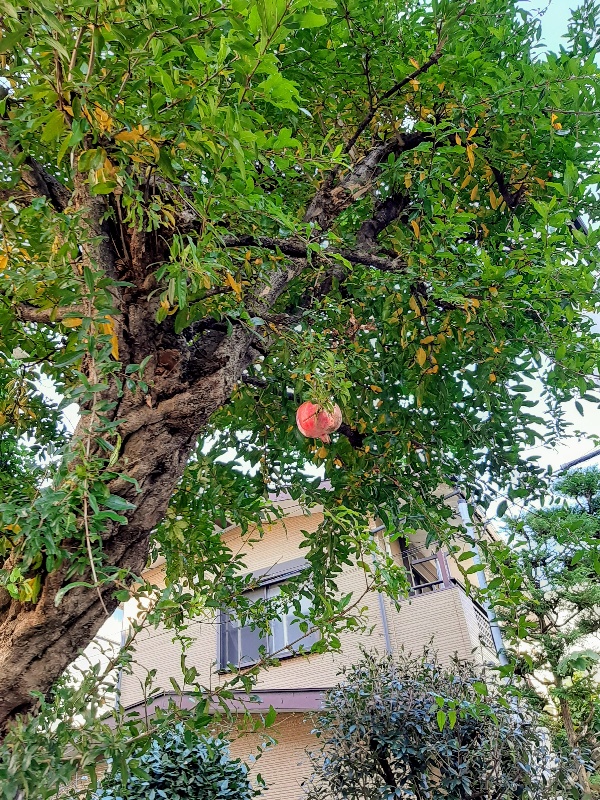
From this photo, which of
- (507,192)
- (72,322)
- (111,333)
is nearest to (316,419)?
(111,333)

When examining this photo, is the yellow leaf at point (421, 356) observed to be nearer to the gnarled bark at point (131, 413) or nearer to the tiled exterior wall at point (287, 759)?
the gnarled bark at point (131, 413)

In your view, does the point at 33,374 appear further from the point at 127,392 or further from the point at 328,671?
the point at 328,671

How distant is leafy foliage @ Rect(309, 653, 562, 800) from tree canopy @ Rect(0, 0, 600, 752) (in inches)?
76.5

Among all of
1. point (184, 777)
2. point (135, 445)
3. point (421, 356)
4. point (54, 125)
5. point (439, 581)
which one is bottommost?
point (184, 777)

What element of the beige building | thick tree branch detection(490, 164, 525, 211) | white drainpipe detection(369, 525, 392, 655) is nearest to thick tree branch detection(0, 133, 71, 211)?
thick tree branch detection(490, 164, 525, 211)

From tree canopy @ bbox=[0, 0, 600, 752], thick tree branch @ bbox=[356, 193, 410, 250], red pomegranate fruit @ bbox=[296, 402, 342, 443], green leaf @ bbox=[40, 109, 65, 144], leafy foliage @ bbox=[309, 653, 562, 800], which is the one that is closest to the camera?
green leaf @ bbox=[40, 109, 65, 144]

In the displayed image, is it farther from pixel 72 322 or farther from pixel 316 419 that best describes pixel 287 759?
pixel 72 322

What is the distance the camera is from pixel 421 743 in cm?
434

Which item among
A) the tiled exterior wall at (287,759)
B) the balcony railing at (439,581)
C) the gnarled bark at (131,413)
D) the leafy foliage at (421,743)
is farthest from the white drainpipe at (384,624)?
the gnarled bark at (131,413)

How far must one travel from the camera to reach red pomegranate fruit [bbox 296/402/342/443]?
2402mm

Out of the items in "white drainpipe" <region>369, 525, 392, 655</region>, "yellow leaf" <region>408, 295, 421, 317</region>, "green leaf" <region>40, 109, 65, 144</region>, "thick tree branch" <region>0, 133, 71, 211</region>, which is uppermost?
"white drainpipe" <region>369, 525, 392, 655</region>

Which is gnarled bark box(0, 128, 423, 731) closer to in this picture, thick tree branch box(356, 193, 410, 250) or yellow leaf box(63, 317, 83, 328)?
yellow leaf box(63, 317, 83, 328)

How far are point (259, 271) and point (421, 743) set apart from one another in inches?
149

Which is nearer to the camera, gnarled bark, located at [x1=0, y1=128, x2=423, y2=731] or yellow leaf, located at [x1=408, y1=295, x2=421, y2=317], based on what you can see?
gnarled bark, located at [x1=0, y1=128, x2=423, y2=731]
